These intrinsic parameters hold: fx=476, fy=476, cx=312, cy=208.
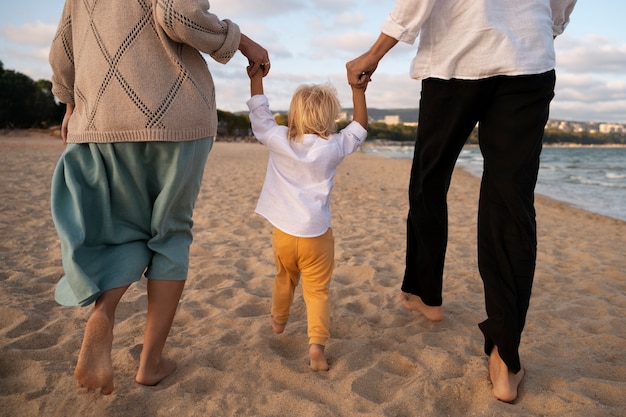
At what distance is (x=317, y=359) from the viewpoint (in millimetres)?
2084

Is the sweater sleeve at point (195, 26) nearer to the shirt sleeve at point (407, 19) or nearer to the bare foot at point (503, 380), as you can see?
the shirt sleeve at point (407, 19)

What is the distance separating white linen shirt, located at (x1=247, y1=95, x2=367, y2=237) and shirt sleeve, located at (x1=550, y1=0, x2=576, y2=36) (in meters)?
1.05

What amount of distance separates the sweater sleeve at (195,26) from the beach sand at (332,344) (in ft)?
4.29

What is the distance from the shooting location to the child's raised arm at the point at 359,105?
2252 mm

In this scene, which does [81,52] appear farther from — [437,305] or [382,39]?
[437,305]

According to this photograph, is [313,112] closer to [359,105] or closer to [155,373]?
[359,105]

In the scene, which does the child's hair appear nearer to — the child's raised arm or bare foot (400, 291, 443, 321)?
the child's raised arm

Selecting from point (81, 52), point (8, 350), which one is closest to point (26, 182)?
point (8, 350)

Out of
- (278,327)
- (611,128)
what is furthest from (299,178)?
(611,128)

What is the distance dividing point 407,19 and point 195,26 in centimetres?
85

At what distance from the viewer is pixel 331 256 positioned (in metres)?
2.24

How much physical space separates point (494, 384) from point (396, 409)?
0.45 m

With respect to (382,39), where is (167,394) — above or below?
below

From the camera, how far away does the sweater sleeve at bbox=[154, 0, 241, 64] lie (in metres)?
1.59
